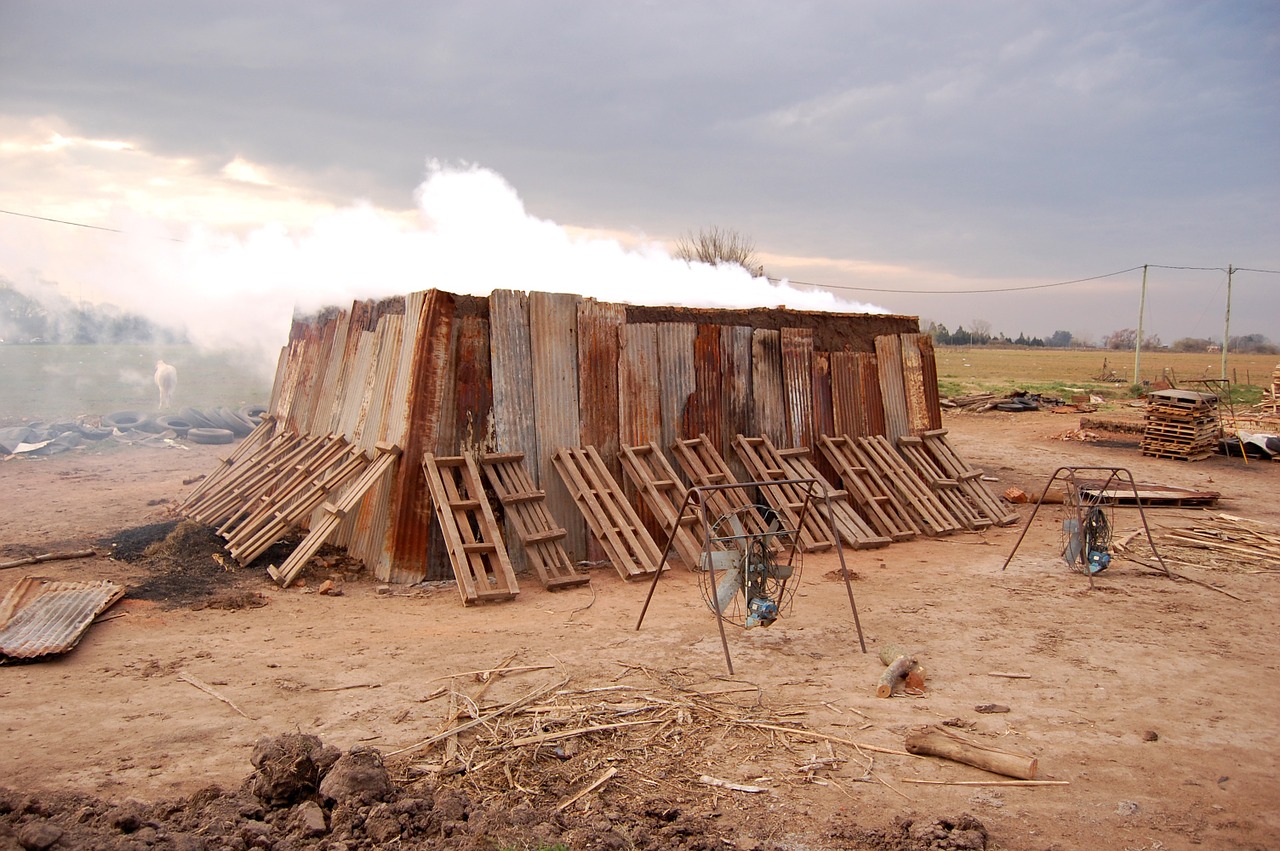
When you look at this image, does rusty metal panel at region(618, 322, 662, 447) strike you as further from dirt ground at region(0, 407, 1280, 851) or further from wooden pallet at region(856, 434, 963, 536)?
wooden pallet at region(856, 434, 963, 536)

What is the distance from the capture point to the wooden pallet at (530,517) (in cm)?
873

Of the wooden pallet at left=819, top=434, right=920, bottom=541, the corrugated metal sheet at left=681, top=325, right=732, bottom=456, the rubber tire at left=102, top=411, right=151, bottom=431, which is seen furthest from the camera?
the rubber tire at left=102, top=411, right=151, bottom=431

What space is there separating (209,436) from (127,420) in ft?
9.45

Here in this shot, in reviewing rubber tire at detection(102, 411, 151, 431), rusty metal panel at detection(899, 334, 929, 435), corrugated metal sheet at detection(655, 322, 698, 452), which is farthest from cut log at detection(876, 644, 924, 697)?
rubber tire at detection(102, 411, 151, 431)

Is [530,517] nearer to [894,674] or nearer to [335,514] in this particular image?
[335,514]

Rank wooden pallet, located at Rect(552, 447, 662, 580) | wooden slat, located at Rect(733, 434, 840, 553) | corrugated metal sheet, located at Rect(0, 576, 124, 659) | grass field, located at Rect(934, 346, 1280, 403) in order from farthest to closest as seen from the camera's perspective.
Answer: grass field, located at Rect(934, 346, 1280, 403)
wooden slat, located at Rect(733, 434, 840, 553)
wooden pallet, located at Rect(552, 447, 662, 580)
corrugated metal sheet, located at Rect(0, 576, 124, 659)

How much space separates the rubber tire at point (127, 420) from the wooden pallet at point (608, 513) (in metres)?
14.7

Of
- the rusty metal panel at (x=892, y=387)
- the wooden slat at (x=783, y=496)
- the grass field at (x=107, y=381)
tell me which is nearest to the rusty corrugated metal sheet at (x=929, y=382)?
the rusty metal panel at (x=892, y=387)

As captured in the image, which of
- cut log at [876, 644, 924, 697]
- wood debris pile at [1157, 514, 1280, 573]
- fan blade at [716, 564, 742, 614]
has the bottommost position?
wood debris pile at [1157, 514, 1280, 573]

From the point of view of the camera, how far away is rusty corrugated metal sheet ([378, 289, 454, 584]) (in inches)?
342

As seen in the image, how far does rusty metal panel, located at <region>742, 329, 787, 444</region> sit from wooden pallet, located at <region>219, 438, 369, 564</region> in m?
5.40

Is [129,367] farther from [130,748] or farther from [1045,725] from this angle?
[1045,725]

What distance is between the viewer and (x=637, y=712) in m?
5.24

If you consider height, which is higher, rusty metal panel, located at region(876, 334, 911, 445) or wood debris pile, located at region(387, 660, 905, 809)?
rusty metal panel, located at region(876, 334, 911, 445)
